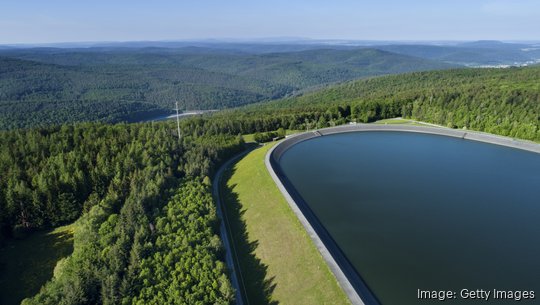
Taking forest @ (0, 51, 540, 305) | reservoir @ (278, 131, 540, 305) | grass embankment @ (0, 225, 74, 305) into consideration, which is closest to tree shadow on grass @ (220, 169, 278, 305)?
forest @ (0, 51, 540, 305)

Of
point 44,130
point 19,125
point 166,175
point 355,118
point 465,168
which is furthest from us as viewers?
point 19,125

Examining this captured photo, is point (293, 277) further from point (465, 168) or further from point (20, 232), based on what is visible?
point (465, 168)

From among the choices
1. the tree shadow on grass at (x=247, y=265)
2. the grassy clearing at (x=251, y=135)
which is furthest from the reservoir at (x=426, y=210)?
the grassy clearing at (x=251, y=135)

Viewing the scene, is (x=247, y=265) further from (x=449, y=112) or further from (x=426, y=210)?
(x=449, y=112)

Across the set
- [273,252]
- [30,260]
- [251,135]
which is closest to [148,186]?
[30,260]

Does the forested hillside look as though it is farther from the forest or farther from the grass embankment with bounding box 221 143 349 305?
the grass embankment with bounding box 221 143 349 305

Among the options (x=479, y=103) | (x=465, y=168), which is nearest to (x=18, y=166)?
(x=465, y=168)

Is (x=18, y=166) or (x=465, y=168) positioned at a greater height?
(x=18, y=166)
